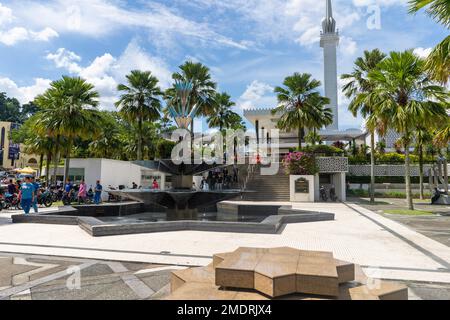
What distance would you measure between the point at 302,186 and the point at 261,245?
18.2 meters

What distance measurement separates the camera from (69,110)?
72.0 feet

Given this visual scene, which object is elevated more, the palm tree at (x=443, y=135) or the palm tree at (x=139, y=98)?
the palm tree at (x=139, y=98)

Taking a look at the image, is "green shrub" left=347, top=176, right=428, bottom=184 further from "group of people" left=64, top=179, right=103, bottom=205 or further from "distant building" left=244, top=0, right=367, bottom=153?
"group of people" left=64, top=179, right=103, bottom=205

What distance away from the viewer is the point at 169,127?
168 feet

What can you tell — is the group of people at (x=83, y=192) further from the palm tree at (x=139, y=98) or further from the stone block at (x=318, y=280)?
the stone block at (x=318, y=280)

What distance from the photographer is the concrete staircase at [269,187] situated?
82.8 ft

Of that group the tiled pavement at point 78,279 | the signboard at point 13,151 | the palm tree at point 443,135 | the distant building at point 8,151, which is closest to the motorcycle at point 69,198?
the tiled pavement at point 78,279

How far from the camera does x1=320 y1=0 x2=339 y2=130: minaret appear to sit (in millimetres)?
53062

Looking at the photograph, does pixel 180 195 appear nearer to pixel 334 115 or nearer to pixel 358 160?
pixel 358 160

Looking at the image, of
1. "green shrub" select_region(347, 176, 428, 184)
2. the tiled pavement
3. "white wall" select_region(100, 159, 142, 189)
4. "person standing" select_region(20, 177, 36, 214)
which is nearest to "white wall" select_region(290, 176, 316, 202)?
"green shrub" select_region(347, 176, 428, 184)

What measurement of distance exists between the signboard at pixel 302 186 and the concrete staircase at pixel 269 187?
0.93 metres

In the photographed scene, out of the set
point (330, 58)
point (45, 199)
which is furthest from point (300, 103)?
point (330, 58)
